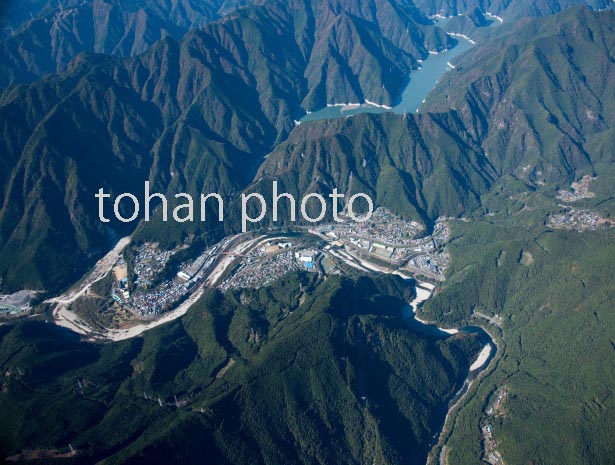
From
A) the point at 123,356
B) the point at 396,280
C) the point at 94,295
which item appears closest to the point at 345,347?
the point at 396,280

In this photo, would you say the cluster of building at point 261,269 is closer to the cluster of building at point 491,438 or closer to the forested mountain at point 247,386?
the forested mountain at point 247,386

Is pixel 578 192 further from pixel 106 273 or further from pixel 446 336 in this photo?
pixel 106 273

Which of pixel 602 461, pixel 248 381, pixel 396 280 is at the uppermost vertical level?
pixel 248 381

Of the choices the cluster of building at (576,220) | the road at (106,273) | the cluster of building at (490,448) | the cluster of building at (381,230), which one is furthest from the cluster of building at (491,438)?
the road at (106,273)

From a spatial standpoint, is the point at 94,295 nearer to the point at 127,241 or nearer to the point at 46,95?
the point at 127,241

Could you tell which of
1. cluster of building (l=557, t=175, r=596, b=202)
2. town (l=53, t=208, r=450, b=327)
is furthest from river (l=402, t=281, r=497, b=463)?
cluster of building (l=557, t=175, r=596, b=202)

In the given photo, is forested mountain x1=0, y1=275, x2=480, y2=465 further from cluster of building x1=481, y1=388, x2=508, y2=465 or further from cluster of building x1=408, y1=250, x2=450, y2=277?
cluster of building x1=408, y1=250, x2=450, y2=277
